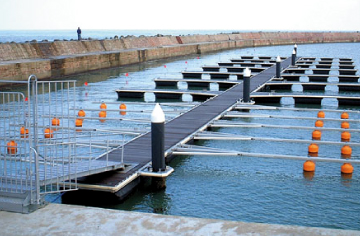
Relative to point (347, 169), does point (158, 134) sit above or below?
above

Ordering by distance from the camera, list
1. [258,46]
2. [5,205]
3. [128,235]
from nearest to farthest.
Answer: [128,235], [5,205], [258,46]

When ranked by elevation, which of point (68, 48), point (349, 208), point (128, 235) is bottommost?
point (349, 208)

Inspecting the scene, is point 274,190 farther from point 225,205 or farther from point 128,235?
point 128,235

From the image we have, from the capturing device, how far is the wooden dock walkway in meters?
10.8

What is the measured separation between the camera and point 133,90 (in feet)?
90.5

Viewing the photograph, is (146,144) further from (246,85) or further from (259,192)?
(246,85)

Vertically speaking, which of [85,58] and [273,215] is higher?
[85,58]

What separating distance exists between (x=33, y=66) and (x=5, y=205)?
91.3 feet

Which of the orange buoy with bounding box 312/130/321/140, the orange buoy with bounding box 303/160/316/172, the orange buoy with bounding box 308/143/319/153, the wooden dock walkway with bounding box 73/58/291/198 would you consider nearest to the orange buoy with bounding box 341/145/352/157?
the orange buoy with bounding box 308/143/319/153

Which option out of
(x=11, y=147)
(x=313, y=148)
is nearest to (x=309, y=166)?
(x=313, y=148)

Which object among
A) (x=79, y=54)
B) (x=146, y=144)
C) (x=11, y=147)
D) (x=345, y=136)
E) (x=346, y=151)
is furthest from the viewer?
(x=79, y=54)

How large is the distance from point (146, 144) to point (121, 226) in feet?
21.3

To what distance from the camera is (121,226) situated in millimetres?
7871

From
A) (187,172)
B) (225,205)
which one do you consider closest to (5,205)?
(225,205)
